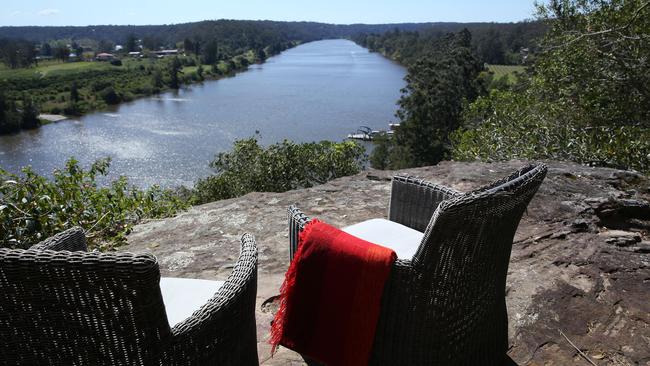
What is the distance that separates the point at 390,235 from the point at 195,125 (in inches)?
1288

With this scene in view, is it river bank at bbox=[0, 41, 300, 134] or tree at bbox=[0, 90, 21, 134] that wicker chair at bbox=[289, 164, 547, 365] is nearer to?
tree at bbox=[0, 90, 21, 134]

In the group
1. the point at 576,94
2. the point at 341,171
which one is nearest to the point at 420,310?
the point at 576,94

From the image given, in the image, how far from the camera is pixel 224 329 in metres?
1.34

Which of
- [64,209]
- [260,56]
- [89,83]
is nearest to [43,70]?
[89,83]

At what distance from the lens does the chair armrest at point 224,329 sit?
1.22 metres

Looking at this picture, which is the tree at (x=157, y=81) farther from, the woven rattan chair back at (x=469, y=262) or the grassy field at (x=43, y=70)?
the woven rattan chair back at (x=469, y=262)

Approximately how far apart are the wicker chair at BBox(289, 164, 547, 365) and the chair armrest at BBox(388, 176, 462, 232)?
1.84ft

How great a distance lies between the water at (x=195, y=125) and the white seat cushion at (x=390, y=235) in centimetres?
2109

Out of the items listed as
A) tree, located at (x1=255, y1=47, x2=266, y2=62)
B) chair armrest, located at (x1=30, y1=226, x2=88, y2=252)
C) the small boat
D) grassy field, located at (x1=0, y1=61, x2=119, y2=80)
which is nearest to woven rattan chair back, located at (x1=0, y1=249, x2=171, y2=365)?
chair armrest, located at (x1=30, y1=226, x2=88, y2=252)

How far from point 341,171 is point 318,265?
436 inches

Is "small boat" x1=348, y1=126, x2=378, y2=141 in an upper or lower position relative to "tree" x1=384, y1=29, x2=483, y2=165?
lower

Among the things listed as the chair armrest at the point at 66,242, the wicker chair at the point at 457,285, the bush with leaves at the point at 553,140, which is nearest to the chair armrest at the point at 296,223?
the wicker chair at the point at 457,285

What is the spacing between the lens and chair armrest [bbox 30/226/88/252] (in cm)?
167

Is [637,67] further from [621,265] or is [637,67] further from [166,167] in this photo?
[166,167]
